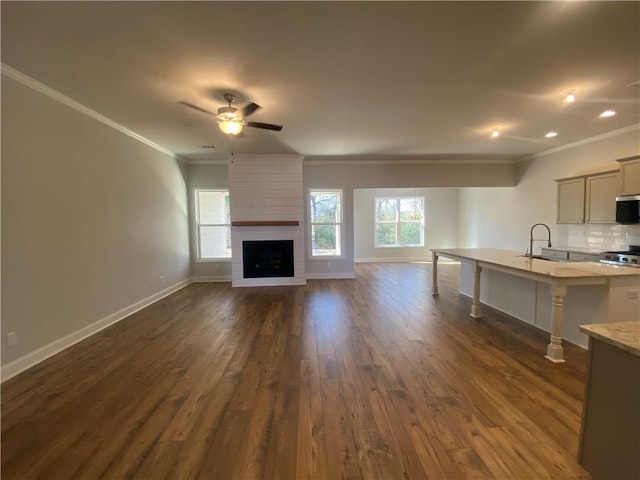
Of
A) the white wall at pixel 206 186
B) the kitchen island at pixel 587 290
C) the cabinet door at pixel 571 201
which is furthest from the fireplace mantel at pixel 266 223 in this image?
the cabinet door at pixel 571 201

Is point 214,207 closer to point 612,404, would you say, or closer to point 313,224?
point 313,224

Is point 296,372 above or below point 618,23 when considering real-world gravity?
below

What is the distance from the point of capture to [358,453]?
167 centimetres

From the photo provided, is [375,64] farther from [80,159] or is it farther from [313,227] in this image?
[313,227]

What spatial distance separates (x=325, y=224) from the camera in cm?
697

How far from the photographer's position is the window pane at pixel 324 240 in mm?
6969

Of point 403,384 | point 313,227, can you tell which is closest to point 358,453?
point 403,384

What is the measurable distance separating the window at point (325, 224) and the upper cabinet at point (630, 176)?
485cm

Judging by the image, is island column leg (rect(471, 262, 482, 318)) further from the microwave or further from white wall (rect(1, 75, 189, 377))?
white wall (rect(1, 75, 189, 377))

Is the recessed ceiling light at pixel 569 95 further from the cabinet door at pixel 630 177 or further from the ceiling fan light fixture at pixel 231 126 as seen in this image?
the ceiling fan light fixture at pixel 231 126

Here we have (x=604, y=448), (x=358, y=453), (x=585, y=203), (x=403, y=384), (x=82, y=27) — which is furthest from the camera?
(x=585, y=203)

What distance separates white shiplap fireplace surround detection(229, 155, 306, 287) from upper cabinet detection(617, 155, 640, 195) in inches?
208

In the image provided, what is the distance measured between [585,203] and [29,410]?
7.42 metres

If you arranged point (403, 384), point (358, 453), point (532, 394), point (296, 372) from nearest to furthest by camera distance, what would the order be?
point (358, 453), point (532, 394), point (403, 384), point (296, 372)
